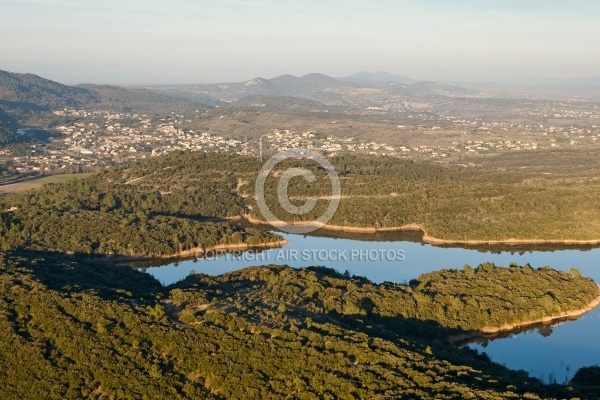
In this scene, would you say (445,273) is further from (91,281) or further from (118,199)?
(118,199)

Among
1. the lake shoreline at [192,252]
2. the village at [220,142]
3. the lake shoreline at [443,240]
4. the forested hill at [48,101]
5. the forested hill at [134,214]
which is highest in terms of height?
the forested hill at [48,101]

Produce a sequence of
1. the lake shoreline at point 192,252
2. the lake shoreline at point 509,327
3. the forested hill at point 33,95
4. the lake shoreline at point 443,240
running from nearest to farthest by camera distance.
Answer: the lake shoreline at point 509,327 → the lake shoreline at point 192,252 → the lake shoreline at point 443,240 → the forested hill at point 33,95

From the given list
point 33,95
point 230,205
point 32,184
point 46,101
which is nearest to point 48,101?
point 46,101

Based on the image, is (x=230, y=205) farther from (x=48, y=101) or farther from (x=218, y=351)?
(x=48, y=101)

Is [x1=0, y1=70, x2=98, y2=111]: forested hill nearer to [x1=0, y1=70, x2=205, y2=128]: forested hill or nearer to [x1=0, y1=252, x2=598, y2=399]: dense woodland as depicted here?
[x1=0, y1=70, x2=205, y2=128]: forested hill

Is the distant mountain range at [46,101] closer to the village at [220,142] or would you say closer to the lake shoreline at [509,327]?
the village at [220,142]

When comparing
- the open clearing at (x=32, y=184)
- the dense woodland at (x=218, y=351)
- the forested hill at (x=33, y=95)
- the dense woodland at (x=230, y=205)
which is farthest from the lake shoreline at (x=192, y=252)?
the forested hill at (x=33, y=95)

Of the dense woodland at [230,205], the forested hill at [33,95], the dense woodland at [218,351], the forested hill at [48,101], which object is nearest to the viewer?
the dense woodland at [218,351]
